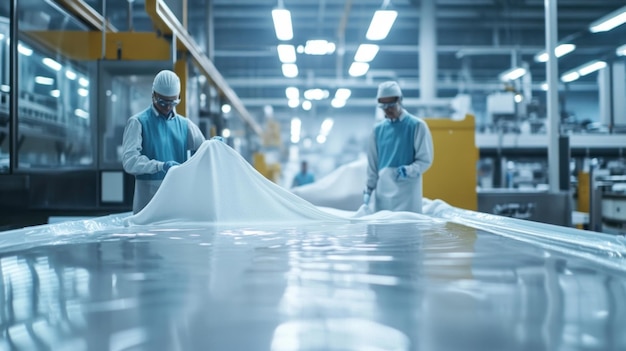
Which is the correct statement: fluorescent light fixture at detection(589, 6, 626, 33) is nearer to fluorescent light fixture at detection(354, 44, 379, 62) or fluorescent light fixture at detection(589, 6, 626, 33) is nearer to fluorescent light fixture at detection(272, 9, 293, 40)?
fluorescent light fixture at detection(354, 44, 379, 62)

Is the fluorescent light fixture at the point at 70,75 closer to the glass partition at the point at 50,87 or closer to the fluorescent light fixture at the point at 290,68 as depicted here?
the glass partition at the point at 50,87

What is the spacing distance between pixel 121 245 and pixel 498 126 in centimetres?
504

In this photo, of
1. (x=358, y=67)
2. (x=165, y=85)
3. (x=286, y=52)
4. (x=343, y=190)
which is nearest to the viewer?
(x=165, y=85)

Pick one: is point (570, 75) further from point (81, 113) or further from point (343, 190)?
point (81, 113)

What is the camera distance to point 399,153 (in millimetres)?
2994

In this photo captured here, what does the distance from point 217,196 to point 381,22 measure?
398cm

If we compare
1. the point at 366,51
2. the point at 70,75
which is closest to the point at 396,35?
the point at 366,51

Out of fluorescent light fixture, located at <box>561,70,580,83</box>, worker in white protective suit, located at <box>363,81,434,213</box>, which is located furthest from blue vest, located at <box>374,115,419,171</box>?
fluorescent light fixture, located at <box>561,70,580,83</box>

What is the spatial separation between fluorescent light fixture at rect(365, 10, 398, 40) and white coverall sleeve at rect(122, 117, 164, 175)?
11.9 feet

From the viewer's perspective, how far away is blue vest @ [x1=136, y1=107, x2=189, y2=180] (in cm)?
257

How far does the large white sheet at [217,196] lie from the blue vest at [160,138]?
420mm

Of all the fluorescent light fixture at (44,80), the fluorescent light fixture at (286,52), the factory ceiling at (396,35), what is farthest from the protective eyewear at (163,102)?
the fluorescent light fixture at (286,52)

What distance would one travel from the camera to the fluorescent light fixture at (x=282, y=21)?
200 inches

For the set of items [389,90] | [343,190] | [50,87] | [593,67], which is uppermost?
[593,67]
